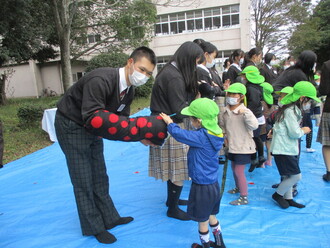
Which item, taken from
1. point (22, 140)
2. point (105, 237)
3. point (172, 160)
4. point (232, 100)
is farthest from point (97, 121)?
Result: point (22, 140)

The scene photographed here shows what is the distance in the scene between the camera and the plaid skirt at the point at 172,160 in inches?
91.3

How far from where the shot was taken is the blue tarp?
2.18m

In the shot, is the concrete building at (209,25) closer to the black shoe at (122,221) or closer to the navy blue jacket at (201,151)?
the black shoe at (122,221)

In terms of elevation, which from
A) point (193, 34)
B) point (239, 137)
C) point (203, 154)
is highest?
point (193, 34)

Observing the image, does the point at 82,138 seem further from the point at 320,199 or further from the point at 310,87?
the point at 320,199

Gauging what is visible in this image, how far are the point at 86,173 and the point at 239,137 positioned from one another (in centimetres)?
162

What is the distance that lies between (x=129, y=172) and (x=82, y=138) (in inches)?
71.7

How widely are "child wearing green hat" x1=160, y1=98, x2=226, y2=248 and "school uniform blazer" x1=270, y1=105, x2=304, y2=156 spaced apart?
1007 millimetres

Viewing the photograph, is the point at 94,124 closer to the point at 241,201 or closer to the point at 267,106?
the point at 241,201

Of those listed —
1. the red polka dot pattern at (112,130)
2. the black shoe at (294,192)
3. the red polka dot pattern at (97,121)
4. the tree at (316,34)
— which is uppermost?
the tree at (316,34)

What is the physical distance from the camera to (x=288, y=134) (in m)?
2.54

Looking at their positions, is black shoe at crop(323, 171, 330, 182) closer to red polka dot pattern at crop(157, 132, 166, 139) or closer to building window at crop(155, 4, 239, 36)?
red polka dot pattern at crop(157, 132, 166, 139)

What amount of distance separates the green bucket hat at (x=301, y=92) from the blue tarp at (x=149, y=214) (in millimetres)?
1119

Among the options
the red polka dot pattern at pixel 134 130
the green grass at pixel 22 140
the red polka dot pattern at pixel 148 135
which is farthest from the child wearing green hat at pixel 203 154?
the green grass at pixel 22 140
